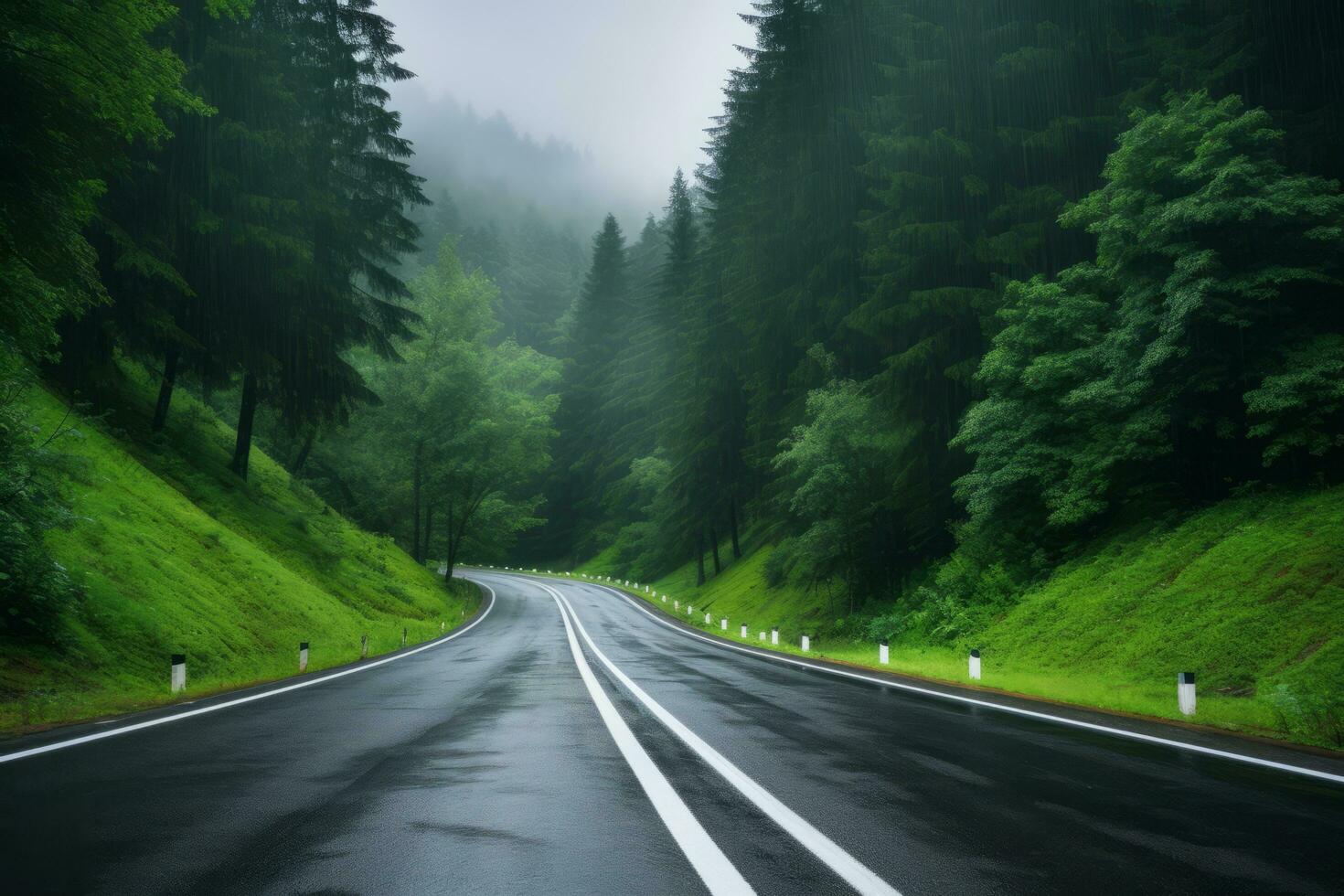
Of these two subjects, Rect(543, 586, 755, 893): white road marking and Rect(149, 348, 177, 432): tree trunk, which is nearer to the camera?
Rect(543, 586, 755, 893): white road marking

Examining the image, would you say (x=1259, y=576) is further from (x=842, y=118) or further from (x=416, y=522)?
(x=416, y=522)

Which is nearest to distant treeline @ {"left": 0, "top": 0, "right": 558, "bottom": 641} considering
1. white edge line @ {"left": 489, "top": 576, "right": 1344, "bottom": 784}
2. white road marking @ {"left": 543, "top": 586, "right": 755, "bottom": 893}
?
white road marking @ {"left": 543, "top": 586, "right": 755, "bottom": 893}

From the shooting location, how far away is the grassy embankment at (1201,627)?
9773mm

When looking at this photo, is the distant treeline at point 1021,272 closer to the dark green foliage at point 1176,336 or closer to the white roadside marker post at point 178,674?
the dark green foliage at point 1176,336

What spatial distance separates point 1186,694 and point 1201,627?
489 centimetres

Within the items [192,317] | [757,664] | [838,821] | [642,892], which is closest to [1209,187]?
[757,664]

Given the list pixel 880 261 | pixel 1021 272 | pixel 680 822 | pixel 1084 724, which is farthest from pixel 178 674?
pixel 1021 272

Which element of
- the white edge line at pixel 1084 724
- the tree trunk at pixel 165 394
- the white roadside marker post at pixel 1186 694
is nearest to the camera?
the white edge line at pixel 1084 724

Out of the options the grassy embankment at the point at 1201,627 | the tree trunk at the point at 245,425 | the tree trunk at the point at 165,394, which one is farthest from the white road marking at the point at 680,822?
the tree trunk at the point at 245,425

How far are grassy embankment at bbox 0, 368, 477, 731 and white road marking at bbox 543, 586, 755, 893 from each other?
223 inches

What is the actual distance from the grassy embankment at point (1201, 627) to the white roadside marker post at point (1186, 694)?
0.33 feet

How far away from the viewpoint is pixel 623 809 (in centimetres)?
440

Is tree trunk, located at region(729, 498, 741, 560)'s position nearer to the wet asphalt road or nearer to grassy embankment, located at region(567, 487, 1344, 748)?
grassy embankment, located at region(567, 487, 1344, 748)

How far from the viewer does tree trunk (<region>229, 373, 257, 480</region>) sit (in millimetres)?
24953
